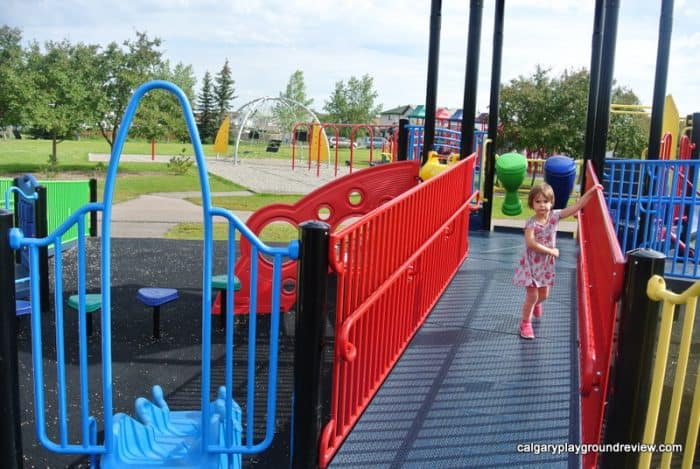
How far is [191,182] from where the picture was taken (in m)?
25.3

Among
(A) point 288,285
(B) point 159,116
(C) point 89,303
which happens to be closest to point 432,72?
(A) point 288,285

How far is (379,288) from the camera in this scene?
396 cm

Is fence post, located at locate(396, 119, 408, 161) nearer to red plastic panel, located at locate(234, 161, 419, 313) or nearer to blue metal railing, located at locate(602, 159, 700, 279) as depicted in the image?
red plastic panel, located at locate(234, 161, 419, 313)

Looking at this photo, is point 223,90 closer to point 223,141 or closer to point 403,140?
point 223,141

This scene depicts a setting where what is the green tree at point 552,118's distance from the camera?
31.3 metres

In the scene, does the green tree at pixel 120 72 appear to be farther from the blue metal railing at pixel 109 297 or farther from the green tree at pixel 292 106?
the blue metal railing at pixel 109 297

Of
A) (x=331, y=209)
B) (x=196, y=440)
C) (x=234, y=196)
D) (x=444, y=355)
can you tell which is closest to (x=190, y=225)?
(x=234, y=196)

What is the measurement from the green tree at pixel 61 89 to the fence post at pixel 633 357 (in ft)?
87.6

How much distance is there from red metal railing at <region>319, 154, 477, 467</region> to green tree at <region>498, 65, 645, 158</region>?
87.9 feet

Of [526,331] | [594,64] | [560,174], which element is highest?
[594,64]

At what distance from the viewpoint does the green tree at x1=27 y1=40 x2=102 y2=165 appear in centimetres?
2561

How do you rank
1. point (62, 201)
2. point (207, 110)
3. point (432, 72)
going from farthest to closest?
point (207, 110) → point (62, 201) → point (432, 72)

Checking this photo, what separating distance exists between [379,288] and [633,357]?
1.84m

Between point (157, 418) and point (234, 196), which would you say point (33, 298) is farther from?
point (234, 196)
